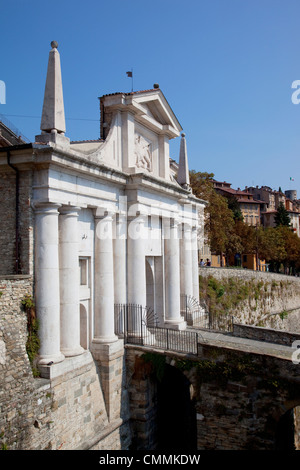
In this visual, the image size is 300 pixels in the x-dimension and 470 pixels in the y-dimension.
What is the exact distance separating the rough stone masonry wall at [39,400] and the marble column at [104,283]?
1.08 meters

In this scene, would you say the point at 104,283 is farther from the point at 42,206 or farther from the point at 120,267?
the point at 42,206

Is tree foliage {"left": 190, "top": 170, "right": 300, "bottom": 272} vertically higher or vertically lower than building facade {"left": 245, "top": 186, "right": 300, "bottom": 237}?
lower

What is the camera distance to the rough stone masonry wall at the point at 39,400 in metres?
8.95

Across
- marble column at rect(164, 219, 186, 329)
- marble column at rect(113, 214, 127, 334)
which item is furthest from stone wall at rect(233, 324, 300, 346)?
marble column at rect(113, 214, 127, 334)

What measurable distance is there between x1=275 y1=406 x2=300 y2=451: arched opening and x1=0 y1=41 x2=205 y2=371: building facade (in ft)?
17.8

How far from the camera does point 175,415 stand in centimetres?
1568

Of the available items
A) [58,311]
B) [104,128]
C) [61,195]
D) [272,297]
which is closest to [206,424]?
[58,311]

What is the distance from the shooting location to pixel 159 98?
1659cm

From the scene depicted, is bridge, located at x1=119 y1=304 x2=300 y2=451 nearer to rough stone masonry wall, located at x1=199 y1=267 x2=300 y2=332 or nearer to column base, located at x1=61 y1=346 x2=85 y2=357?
column base, located at x1=61 y1=346 x2=85 y2=357

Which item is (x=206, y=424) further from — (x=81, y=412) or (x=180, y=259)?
(x=180, y=259)

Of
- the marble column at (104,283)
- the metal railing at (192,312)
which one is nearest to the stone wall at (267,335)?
the metal railing at (192,312)

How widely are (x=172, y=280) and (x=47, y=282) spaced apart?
787cm

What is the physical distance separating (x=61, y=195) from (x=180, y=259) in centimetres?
Result: 977

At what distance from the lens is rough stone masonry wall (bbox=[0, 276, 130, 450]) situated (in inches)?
352
